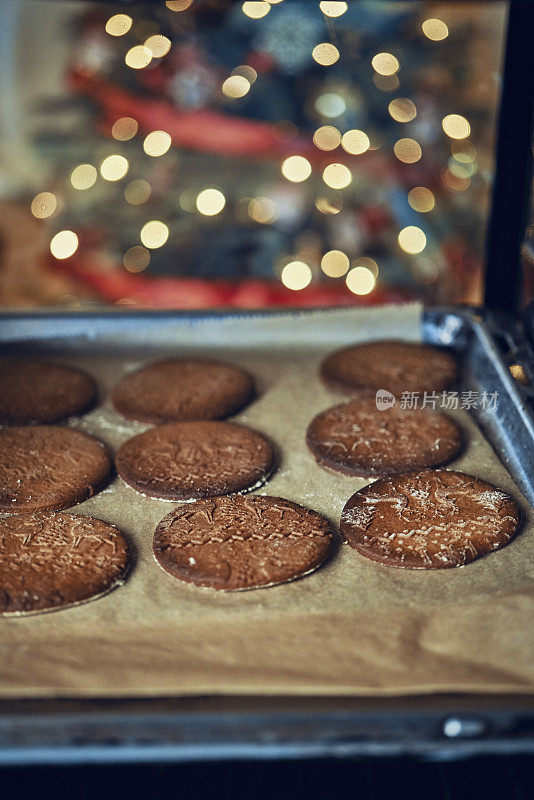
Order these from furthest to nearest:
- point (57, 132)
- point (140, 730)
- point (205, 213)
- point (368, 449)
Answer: point (57, 132) → point (205, 213) → point (368, 449) → point (140, 730)

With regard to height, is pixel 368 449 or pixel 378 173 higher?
pixel 378 173

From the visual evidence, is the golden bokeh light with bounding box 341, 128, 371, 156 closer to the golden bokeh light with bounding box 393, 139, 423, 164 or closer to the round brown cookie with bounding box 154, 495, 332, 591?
the golden bokeh light with bounding box 393, 139, 423, 164

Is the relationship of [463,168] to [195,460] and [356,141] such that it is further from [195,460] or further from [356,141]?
[195,460]

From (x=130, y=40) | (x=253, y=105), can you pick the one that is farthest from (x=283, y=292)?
(x=130, y=40)

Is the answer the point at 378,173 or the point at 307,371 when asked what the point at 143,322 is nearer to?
the point at 307,371

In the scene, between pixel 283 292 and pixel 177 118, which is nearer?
pixel 177 118

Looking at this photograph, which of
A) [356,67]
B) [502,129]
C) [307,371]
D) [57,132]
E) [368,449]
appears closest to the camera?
[368,449]

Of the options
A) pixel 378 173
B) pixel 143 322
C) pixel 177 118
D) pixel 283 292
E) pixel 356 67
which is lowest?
pixel 283 292

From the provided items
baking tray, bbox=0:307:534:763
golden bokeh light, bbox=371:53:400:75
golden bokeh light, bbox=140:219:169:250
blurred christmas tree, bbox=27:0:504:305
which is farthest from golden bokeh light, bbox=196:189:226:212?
baking tray, bbox=0:307:534:763
